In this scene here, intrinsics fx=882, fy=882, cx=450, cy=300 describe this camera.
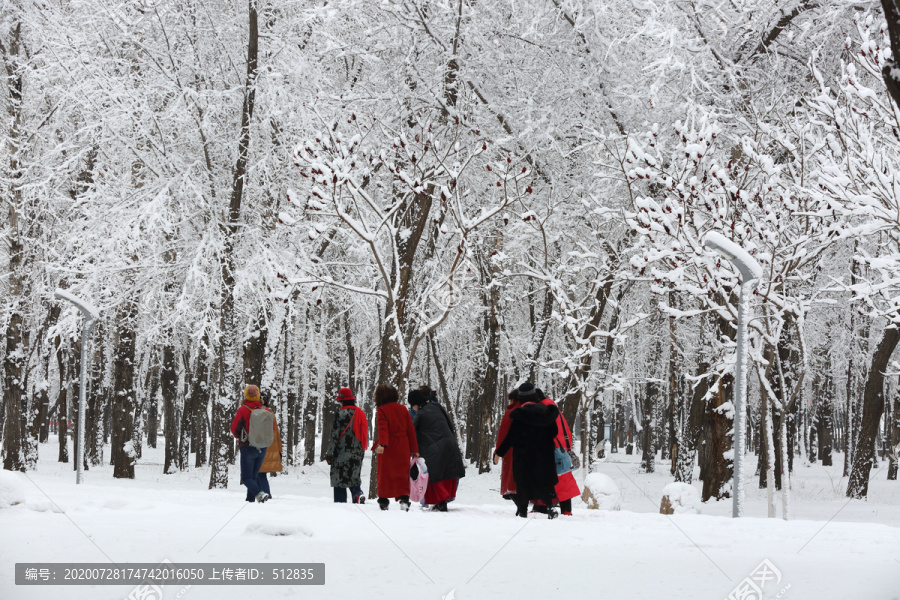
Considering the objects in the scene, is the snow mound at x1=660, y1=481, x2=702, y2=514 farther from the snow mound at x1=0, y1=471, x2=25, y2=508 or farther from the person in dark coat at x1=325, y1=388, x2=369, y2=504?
the snow mound at x1=0, y1=471, x2=25, y2=508

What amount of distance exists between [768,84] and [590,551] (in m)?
10.7

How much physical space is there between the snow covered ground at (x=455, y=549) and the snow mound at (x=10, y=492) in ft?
0.16

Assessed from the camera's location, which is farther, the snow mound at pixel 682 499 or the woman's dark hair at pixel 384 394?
the snow mound at pixel 682 499

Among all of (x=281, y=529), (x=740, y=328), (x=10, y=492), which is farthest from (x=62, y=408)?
(x=740, y=328)

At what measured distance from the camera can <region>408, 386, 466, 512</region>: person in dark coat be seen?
10641 mm

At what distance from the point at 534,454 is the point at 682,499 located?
3.45 meters

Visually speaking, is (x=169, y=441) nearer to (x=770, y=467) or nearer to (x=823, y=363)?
(x=770, y=467)

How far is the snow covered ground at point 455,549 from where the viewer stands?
6.09 metres

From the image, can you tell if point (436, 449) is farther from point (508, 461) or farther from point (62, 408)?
point (62, 408)

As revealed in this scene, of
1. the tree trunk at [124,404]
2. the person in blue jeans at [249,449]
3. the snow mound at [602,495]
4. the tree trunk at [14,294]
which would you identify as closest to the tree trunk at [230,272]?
the tree trunk at [124,404]

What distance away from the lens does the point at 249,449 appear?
1166 centimetres

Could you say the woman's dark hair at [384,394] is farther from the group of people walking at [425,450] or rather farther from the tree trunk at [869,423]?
the tree trunk at [869,423]

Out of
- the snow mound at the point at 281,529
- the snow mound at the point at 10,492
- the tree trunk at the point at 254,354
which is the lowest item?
the snow mound at the point at 281,529

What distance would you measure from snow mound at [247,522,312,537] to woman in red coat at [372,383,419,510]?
9.45 feet
